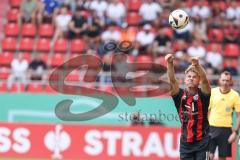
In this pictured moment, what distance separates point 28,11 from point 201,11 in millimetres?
5710

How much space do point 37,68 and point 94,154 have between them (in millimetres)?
5261

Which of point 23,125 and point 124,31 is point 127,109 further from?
point 124,31

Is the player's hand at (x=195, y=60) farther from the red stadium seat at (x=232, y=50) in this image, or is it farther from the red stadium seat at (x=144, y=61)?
the red stadium seat at (x=232, y=50)

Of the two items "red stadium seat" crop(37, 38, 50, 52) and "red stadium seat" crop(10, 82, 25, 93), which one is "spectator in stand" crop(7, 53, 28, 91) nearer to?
"red stadium seat" crop(10, 82, 25, 93)

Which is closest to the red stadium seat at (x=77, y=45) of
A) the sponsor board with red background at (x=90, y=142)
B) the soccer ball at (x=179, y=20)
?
the sponsor board with red background at (x=90, y=142)

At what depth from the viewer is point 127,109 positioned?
18703 millimetres

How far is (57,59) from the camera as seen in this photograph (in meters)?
22.3

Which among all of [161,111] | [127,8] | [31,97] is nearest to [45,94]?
[31,97]

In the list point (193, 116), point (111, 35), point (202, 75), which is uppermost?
point (111, 35)

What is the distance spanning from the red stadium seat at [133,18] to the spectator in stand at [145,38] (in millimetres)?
1563

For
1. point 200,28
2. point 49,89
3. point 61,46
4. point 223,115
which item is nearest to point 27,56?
point 61,46

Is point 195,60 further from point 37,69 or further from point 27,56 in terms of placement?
point 27,56

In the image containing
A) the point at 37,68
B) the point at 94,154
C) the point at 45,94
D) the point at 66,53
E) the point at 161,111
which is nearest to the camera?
the point at 94,154

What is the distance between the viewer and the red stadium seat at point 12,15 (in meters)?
24.4
